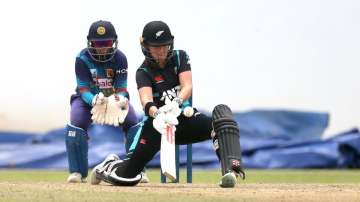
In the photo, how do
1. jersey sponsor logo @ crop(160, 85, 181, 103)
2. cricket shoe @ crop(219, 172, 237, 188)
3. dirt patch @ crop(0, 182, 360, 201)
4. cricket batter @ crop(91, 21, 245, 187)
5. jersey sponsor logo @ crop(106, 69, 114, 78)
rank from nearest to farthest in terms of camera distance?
dirt patch @ crop(0, 182, 360, 201), cricket shoe @ crop(219, 172, 237, 188), cricket batter @ crop(91, 21, 245, 187), jersey sponsor logo @ crop(160, 85, 181, 103), jersey sponsor logo @ crop(106, 69, 114, 78)

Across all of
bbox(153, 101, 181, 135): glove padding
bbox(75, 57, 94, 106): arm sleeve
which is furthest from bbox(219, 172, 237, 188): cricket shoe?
bbox(75, 57, 94, 106): arm sleeve

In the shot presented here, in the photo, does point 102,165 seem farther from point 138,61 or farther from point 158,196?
point 138,61

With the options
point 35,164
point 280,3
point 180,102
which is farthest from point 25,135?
point 180,102

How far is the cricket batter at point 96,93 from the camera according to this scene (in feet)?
20.7

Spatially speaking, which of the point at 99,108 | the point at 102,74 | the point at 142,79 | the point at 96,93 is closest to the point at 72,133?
the point at 99,108

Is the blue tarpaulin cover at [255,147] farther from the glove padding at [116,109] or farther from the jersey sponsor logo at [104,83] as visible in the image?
the glove padding at [116,109]

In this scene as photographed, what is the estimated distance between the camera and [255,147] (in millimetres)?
12031

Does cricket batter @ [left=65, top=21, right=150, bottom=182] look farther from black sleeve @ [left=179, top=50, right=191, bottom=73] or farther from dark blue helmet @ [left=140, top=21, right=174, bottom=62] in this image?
dark blue helmet @ [left=140, top=21, right=174, bottom=62]

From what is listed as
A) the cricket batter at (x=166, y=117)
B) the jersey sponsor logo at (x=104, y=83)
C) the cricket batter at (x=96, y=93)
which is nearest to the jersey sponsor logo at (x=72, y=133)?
the cricket batter at (x=96, y=93)

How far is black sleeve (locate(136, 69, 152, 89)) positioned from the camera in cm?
556

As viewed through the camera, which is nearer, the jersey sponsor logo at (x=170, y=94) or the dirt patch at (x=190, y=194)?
the dirt patch at (x=190, y=194)

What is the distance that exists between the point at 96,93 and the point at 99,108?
0.99ft

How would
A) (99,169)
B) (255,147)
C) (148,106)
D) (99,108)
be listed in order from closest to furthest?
(148,106)
(99,169)
(99,108)
(255,147)

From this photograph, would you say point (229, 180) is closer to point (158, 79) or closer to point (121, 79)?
point (158, 79)
